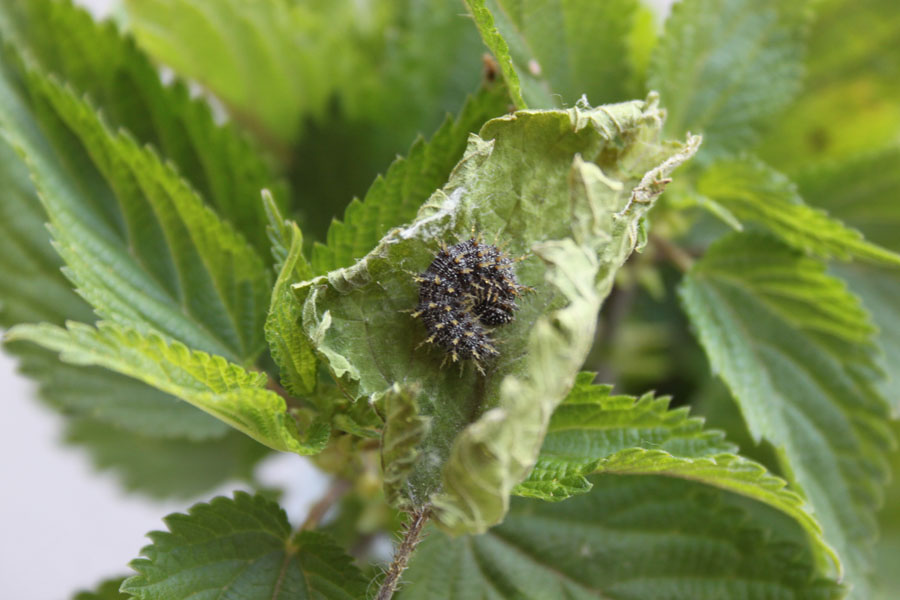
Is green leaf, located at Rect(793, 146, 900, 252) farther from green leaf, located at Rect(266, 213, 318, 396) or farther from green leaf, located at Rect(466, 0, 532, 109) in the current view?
green leaf, located at Rect(266, 213, 318, 396)

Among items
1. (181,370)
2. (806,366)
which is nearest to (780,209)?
(806,366)

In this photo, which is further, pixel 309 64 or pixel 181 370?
pixel 309 64

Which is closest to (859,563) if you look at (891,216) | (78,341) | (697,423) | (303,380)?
(697,423)

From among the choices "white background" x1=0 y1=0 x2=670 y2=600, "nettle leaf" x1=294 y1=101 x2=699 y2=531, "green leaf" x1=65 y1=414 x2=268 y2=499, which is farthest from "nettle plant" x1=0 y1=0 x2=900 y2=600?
"white background" x1=0 y1=0 x2=670 y2=600

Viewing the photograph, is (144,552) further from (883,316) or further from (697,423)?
(883,316)

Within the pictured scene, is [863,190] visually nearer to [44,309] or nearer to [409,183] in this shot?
[409,183]

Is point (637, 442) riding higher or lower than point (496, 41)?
lower
